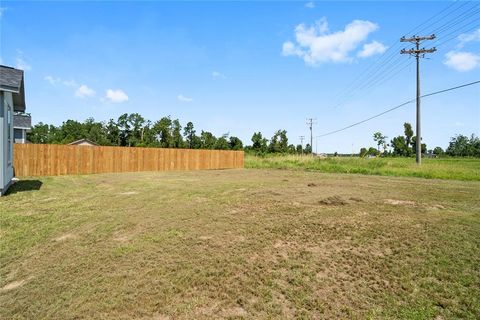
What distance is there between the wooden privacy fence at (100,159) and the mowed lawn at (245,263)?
9.96 metres

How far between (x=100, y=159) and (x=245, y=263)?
651 inches

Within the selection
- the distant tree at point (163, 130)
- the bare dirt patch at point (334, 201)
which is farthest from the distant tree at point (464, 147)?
the bare dirt patch at point (334, 201)

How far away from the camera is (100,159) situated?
18016 millimetres

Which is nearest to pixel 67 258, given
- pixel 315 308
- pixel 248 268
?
pixel 248 268

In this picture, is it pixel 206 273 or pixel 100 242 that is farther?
pixel 100 242

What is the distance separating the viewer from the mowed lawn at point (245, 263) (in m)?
3.02

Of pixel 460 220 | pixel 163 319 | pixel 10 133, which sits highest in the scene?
pixel 10 133

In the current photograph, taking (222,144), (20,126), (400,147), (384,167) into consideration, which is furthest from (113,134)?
(400,147)

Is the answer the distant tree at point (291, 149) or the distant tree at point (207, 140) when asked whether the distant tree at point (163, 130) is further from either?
the distant tree at point (291, 149)

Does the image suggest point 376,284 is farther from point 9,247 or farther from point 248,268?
point 9,247

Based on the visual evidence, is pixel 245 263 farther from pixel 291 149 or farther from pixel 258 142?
pixel 291 149

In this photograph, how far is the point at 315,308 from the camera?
2.98 meters

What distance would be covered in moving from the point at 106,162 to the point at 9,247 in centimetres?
1445

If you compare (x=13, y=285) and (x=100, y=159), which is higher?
(x=100, y=159)
